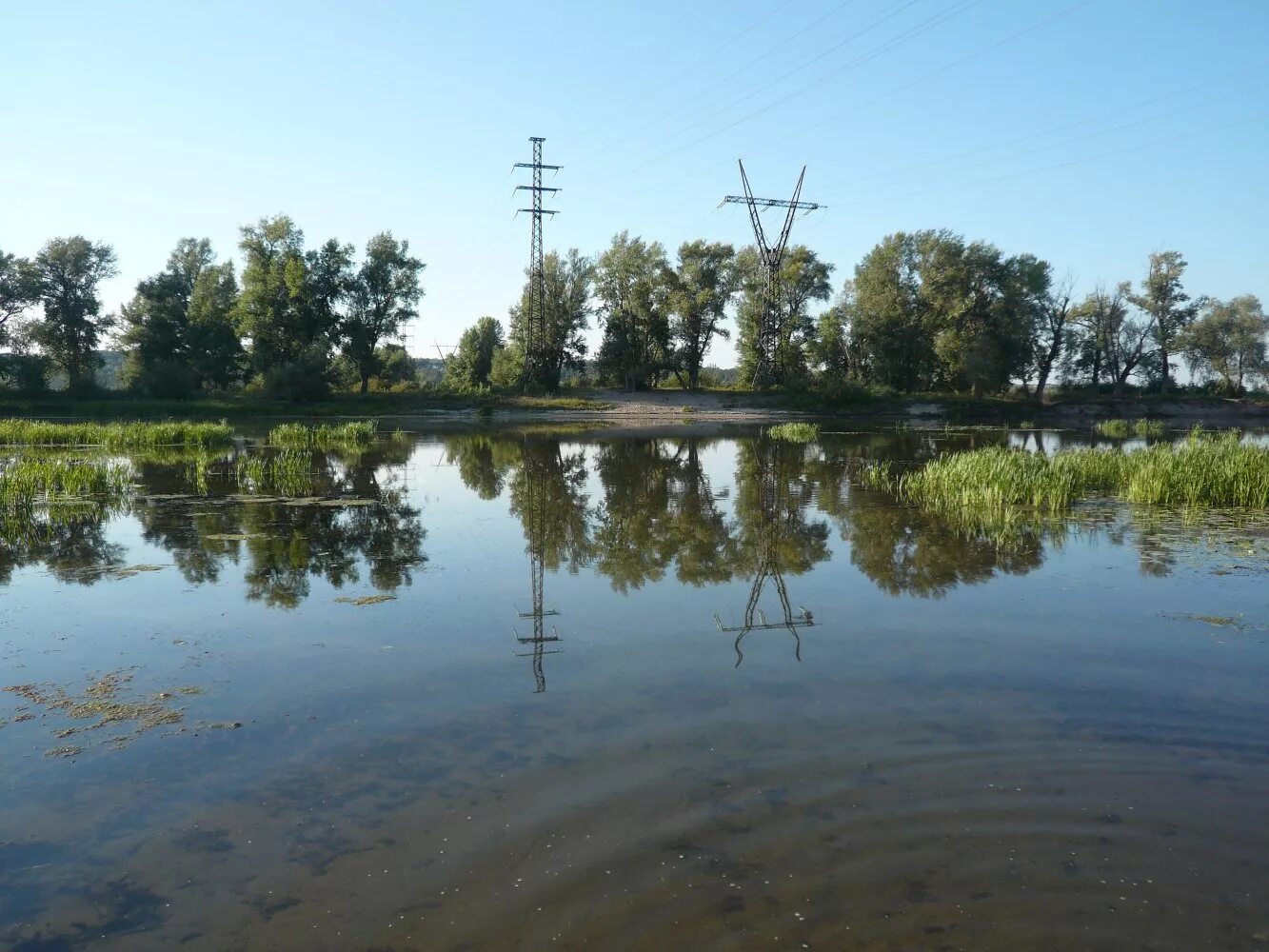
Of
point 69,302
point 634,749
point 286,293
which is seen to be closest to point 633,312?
point 286,293

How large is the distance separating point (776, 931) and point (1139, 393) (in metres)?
76.5

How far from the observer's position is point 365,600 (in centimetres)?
923

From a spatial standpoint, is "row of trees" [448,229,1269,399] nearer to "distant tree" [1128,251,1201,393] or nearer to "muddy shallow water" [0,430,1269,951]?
"distant tree" [1128,251,1201,393]

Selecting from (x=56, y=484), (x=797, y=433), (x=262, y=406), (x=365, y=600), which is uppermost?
(x=262, y=406)

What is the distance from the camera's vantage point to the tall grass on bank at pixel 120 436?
28.7 metres

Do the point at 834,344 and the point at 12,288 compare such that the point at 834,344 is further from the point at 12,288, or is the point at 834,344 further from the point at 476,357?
the point at 12,288

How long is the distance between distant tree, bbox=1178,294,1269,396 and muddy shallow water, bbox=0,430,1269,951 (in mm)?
70845

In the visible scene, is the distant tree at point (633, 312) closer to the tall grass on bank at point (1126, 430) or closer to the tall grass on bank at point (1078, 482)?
the tall grass on bank at point (1126, 430)

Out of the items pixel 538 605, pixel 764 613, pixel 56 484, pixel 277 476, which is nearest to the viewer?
pixel 764 613

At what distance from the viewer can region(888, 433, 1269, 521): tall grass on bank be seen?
15.3 metres

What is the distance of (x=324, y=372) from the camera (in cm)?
5553

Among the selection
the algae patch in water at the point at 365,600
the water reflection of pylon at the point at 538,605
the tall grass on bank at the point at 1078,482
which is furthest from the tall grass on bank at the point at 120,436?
the tall grass on bank at the point at 1078,482

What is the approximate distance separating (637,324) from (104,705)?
208 ft

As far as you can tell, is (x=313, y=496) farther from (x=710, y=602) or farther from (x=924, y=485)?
(x=924, y=485)
